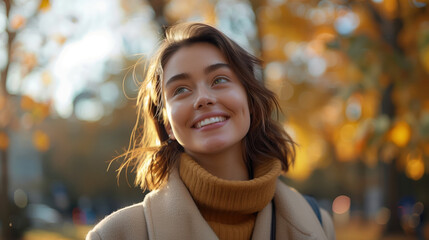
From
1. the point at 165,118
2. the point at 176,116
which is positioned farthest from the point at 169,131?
the point at 176,116

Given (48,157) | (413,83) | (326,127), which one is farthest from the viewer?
(48,157)

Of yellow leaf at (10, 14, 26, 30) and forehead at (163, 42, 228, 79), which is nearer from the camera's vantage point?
forehead at (163, 42, 228, 79)

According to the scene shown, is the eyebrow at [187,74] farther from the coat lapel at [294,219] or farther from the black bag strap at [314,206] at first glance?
the black bag strap at [314,206]

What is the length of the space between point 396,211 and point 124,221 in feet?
32.3

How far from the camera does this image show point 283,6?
9.50 meters

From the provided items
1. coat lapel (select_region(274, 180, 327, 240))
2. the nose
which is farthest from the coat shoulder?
coat lapel (select_region(274, 180, 327, 240))

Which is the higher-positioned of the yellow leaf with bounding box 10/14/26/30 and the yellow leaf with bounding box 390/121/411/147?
the yellow leaf with bounding box 10/14/26/30

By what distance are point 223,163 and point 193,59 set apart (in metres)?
0.52

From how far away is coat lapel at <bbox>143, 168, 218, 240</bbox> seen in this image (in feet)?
6.82

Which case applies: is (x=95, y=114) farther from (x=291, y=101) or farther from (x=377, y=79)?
(x=377, y=79)

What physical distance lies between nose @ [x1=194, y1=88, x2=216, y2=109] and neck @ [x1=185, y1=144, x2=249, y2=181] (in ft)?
0.88

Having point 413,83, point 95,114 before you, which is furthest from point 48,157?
point 413,83

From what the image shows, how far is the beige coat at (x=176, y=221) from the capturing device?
6.80 ft

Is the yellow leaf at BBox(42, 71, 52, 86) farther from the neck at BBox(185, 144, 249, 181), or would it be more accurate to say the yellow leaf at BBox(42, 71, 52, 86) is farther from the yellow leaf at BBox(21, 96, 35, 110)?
the neck at BBox(185, 144, 249, 181)
